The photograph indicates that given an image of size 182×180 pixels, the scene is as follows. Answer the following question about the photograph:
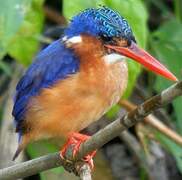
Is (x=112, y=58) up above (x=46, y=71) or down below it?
above

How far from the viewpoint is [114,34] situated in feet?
8.36

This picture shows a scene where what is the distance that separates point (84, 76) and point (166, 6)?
2.20 m

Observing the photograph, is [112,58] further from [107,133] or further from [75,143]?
[107,133]

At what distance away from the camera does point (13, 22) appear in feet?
9.87

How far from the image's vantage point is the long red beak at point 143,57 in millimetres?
2416

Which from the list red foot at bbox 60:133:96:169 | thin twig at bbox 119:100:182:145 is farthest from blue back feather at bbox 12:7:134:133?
thin twig at bbox 119:100:182:145

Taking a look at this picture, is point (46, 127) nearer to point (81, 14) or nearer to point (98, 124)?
point (81, 14)

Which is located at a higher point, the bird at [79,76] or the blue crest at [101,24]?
the blue crest at [101,24]

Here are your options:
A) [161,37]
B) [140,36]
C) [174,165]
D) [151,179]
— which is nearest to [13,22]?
[140,36]

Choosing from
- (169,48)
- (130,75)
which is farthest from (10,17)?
(169,48)

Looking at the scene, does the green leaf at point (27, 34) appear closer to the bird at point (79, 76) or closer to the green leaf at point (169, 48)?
the green leaf at point (169, 48)

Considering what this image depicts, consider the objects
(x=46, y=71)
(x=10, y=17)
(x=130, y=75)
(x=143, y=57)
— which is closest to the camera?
(x=143, y=57)

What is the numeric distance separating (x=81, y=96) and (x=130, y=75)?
637 millimetres

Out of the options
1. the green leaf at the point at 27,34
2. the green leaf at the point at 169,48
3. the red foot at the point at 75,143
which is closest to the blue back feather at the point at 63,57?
the red foot at the point at 75,143
